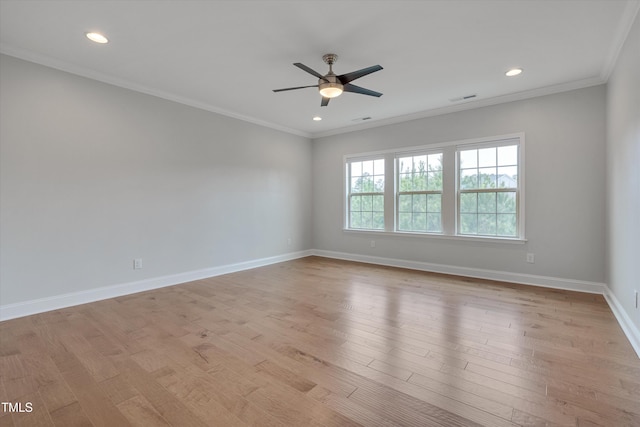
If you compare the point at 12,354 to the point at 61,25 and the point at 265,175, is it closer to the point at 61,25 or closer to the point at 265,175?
the point at 61,25

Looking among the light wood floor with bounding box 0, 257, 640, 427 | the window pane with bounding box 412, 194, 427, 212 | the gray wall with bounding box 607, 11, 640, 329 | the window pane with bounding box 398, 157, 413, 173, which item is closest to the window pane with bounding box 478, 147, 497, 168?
the window pane with bounding box 412, 194, 427, 212

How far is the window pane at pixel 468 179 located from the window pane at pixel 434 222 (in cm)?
63

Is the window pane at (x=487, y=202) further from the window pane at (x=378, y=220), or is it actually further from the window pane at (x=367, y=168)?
the window pane at (x=367, y=168)

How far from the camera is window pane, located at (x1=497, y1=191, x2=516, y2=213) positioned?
439 centimetres

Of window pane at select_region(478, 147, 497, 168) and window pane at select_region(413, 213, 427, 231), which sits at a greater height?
window pane at select_region(478, 147, 497, 168)

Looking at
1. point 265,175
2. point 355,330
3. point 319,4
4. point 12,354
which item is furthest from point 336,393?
point 265,175

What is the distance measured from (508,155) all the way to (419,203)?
5.04ft

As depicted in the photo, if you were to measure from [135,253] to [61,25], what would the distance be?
2.61 m

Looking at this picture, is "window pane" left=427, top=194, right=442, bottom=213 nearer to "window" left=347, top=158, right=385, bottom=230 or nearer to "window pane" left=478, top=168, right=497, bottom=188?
"window pane" left=478, top=168, right=497, bottom=188

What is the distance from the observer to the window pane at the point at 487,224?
15.0 ft

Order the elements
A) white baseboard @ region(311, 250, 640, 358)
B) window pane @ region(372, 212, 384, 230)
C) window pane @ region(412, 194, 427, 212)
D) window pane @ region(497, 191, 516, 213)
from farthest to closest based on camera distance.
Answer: window pane @ region(372, 212, 384, 230) → window pane @ region(412, 194, 427, 212) → window pane @ region(497, 191, 516, 213) → white baseboard @ region(311, 250, 640, 358)

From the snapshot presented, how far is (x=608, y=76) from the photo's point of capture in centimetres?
355

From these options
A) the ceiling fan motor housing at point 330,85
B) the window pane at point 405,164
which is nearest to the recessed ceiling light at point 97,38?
the ceiling fan motor housing at point 330,85

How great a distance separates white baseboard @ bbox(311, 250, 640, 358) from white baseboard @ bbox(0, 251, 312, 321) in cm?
252
